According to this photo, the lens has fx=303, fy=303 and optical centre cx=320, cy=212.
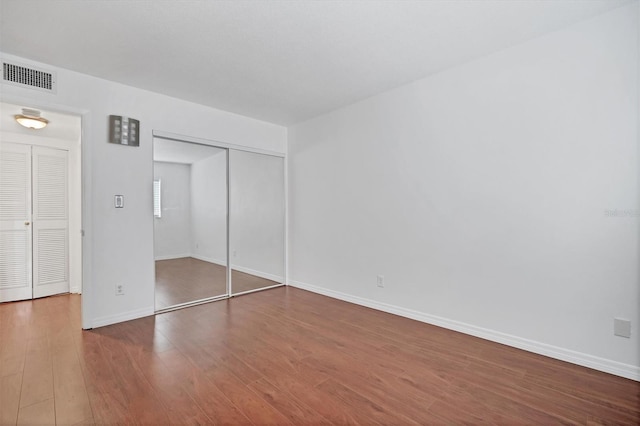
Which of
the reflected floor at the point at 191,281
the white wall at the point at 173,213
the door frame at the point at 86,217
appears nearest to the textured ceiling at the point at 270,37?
the door frame at the point at 86,217

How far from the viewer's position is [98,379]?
213 centimetres

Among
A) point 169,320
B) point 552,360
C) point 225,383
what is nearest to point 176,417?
point 225,383

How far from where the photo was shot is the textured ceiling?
2.10 m

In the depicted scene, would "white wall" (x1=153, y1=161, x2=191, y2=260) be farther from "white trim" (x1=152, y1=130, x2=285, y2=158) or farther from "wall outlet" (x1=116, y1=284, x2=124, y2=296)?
"wall outlet" (x1=116, y1=284, x2=124, y2=296)

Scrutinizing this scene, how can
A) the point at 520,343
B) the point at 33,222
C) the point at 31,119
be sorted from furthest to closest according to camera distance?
the point at 33,222 → the point at 31,119 → the point at 520,343

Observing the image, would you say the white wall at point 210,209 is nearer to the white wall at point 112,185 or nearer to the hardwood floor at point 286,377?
the white wall at point 112,185

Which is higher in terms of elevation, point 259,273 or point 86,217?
point 86,217

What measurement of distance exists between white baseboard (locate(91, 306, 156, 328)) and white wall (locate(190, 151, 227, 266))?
35.1 inches

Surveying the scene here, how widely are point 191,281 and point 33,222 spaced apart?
2292 millimetres

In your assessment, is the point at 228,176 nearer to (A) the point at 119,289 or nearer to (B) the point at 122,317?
(A) the point at 119,289

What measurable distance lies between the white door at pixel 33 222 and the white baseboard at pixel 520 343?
4.26m

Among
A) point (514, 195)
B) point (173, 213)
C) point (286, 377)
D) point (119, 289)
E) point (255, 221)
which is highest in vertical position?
point (514, 195)

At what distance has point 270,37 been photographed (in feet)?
8.00

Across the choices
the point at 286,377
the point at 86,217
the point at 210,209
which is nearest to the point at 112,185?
the point at 86,217
